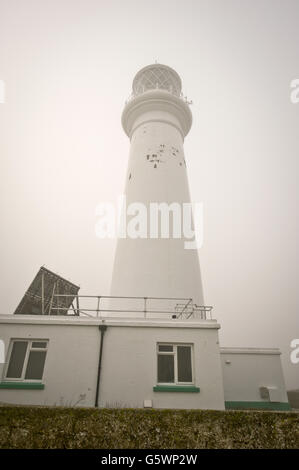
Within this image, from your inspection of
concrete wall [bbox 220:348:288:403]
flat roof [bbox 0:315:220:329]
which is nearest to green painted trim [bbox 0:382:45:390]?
flat roof [bbox 0:315:220:329]

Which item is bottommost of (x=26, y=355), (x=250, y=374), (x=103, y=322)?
(x=26, y=355)

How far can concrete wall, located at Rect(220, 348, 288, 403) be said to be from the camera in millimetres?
12273

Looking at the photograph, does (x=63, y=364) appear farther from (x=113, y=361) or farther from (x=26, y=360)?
(x=113, y=361)

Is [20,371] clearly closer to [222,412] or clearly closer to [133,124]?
[222,412]

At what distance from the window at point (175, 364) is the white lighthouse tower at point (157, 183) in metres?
3.26

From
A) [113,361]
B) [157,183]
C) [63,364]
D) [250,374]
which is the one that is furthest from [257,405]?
[157,183]

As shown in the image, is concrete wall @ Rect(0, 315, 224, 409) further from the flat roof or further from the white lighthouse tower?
the white lighthouse tower

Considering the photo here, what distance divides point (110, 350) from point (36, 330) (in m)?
2.53

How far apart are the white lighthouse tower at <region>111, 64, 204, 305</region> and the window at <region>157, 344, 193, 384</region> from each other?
3.26m

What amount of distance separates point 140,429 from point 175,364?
4.38 metres

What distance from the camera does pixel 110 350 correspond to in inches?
378

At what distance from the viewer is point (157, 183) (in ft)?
52.2

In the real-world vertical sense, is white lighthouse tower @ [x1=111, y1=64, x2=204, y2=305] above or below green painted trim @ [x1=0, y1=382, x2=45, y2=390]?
above
